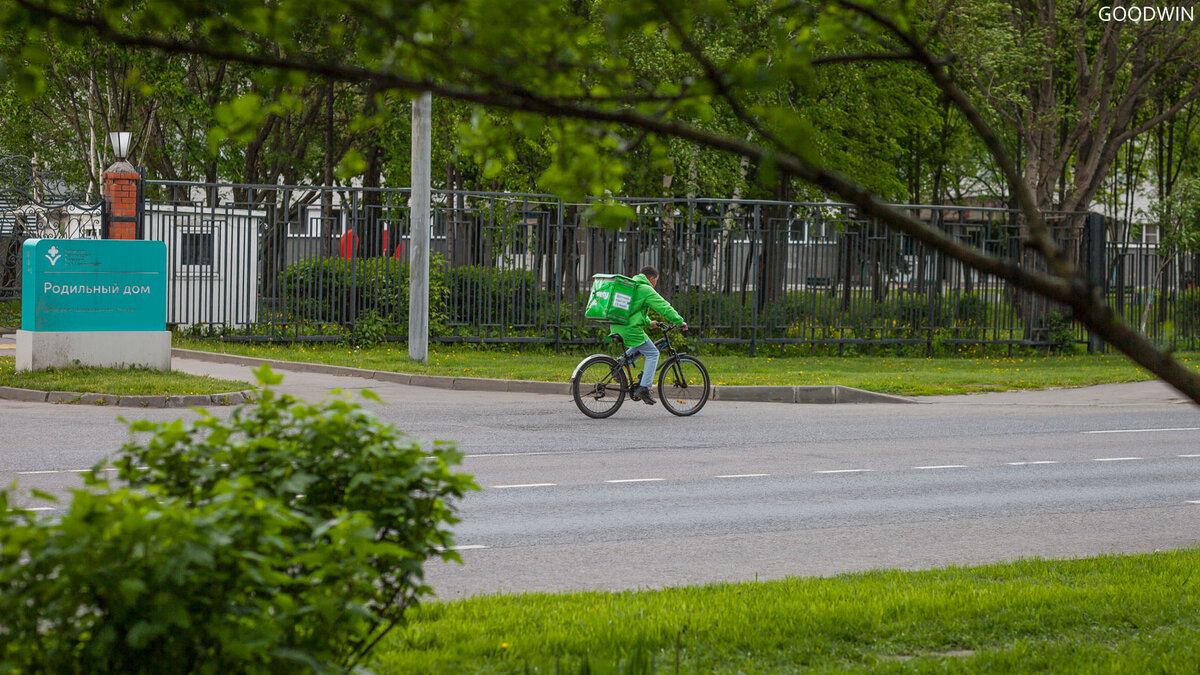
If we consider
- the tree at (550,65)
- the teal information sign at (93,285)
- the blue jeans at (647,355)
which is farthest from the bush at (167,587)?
the teal information sign at (93,285)

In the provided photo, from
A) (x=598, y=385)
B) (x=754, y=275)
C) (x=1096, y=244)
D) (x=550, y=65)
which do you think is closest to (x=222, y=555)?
(x=550, y=65)

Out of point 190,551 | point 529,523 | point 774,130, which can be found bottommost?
point 529,523

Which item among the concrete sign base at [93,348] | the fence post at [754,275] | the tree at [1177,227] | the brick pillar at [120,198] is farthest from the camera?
the tree at [1177,227]

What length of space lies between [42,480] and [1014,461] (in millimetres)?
8271

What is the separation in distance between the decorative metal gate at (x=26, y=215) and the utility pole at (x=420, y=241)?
6.14 m

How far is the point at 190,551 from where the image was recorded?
269 cm

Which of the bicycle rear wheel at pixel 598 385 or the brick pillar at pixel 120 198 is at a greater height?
the brick pillar at pixel 120 198

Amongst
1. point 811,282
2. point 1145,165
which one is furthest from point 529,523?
point 1145,165

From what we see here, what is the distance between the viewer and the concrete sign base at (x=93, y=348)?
17.7 m

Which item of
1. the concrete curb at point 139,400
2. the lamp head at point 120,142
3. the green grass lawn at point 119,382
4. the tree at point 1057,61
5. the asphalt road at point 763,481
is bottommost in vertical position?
the asphalt road at point 763,481

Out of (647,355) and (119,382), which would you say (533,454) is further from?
(119,382)

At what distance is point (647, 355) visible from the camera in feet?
51.5

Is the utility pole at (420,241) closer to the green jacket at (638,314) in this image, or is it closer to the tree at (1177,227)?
the green jacket at (638,314)

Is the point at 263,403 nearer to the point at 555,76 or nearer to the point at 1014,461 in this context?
the point at 555,76
